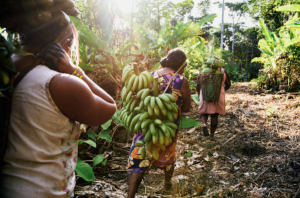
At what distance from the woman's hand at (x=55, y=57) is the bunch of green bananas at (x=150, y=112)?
0.70 metres

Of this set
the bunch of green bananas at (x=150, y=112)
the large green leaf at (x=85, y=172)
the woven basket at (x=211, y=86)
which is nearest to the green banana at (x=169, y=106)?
the bunch of green bananas at (x=150, y=112)

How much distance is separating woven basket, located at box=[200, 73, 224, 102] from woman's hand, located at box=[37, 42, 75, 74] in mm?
3055

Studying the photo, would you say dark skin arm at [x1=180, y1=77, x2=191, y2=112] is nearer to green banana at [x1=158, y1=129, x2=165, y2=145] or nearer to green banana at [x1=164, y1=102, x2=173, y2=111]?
green banana at [x1=164, y1=102, x2=173, y2=111]

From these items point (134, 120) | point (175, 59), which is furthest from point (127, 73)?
point (175, 59)

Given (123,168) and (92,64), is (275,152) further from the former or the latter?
(92,64)

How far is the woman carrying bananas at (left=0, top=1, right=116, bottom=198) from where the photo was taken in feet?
2.43

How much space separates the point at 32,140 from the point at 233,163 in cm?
317

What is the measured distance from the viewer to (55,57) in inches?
32.2

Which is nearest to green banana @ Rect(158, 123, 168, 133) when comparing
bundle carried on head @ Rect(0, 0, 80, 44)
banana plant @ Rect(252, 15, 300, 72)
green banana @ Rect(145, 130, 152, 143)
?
green banana @ Rect(145, 130, 152, 143)

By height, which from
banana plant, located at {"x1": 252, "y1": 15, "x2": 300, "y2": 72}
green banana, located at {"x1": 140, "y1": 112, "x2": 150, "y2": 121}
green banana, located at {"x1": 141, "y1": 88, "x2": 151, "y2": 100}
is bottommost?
green banana, located at {"x1": 140, "y1": 112, "x2": 150, "y2": 121}

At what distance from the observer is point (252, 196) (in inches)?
89.4

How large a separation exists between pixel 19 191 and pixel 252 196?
2471mm

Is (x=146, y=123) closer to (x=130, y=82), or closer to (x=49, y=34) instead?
(x=130, y=82)

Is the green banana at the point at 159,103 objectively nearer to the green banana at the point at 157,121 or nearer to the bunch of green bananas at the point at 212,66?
the green banana at the point at 157,121
